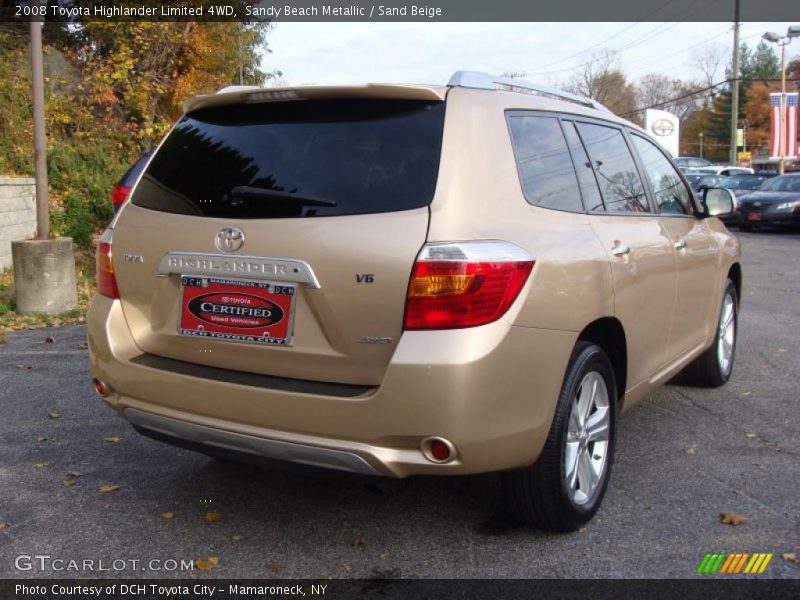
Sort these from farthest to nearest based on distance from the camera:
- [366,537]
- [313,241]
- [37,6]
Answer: [37,6] → [366,537] → [313,241]

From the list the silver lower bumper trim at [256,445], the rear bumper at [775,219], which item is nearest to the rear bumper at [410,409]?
the silver lower bumper trim at [256,445]

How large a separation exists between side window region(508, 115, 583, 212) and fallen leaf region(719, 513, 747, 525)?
1473 mm

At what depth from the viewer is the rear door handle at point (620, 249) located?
3.54m

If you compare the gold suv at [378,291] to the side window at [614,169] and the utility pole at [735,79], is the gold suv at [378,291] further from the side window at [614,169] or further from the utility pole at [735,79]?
the utility pole at [735,79]

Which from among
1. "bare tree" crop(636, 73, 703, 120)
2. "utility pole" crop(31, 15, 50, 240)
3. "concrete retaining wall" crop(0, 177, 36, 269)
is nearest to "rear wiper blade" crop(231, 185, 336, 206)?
"utility pole" crop(31, 15, 50, 240)

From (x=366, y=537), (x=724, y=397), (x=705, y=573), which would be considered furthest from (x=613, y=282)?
(x=724, y=397)

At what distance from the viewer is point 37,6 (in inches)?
305

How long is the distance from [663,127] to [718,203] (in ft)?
86.8

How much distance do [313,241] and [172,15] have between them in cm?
1708

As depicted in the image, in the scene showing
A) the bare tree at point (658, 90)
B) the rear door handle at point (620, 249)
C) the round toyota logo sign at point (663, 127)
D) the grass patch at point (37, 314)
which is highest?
the bare tree at point (658, 90)

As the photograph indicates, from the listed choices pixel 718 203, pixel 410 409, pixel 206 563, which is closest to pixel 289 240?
pixel 410 409

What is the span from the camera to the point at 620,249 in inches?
142

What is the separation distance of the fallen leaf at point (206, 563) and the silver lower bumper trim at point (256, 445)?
46cm

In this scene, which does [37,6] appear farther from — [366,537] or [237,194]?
[366,537]
